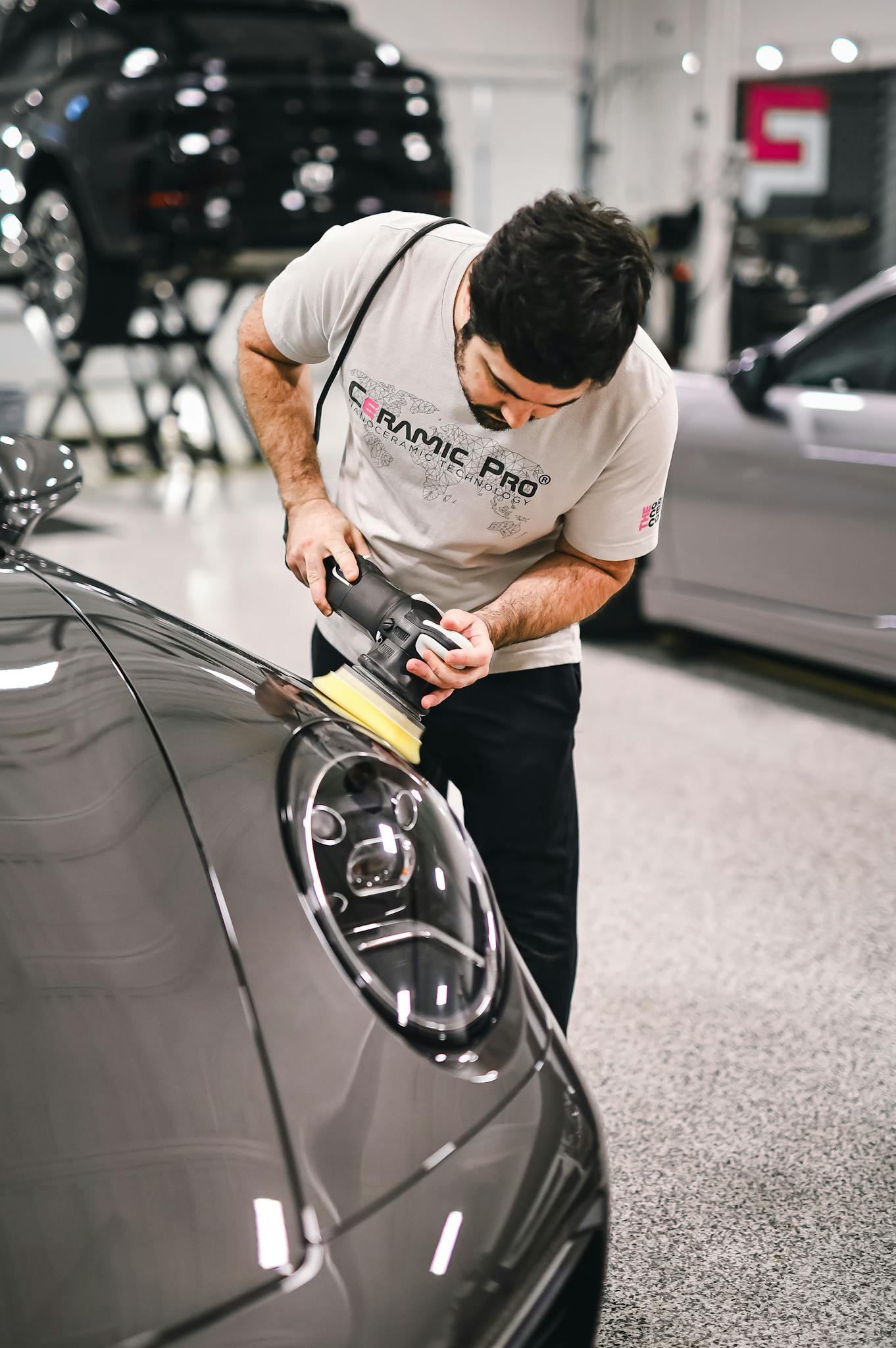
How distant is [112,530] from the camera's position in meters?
6.46

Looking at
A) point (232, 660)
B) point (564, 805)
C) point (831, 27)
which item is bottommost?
point (564, 805)

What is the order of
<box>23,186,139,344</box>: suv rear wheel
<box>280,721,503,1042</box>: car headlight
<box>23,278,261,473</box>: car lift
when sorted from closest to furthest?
<box>280,721,503,1042</box>: car headlight → <box>23,186,139,344</box>: suv rear wheel → <box>23,278,261,473</box>: car lift

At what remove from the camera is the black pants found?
1.72 meters

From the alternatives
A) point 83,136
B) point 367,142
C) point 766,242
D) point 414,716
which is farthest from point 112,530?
point 766,242

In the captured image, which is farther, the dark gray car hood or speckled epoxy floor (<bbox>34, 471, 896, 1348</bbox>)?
speckled epoxy floor (<bbox>34, 471, 896, 1348</bbox>)

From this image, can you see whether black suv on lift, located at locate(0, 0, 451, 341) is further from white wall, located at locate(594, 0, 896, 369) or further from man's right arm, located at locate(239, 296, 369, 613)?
white wall, located at locate(594, 0, 896, 369)

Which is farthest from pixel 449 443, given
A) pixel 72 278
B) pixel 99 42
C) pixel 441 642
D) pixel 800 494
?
pixel 99 42

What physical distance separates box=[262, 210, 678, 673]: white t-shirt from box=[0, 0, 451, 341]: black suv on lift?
4.41 m

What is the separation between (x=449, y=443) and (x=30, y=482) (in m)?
0.72

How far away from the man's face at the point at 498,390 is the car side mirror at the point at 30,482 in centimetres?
73

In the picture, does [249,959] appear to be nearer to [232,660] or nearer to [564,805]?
[232,660]

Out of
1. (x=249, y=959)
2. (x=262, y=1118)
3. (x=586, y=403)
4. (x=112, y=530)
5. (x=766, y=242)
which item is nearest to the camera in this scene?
→ (x=262, y=1118)

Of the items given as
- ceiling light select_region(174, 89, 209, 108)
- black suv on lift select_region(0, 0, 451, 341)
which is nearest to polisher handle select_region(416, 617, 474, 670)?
black suv on lift select_region(0, 0, 451, 341)

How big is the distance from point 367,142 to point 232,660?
5066 millimetres
